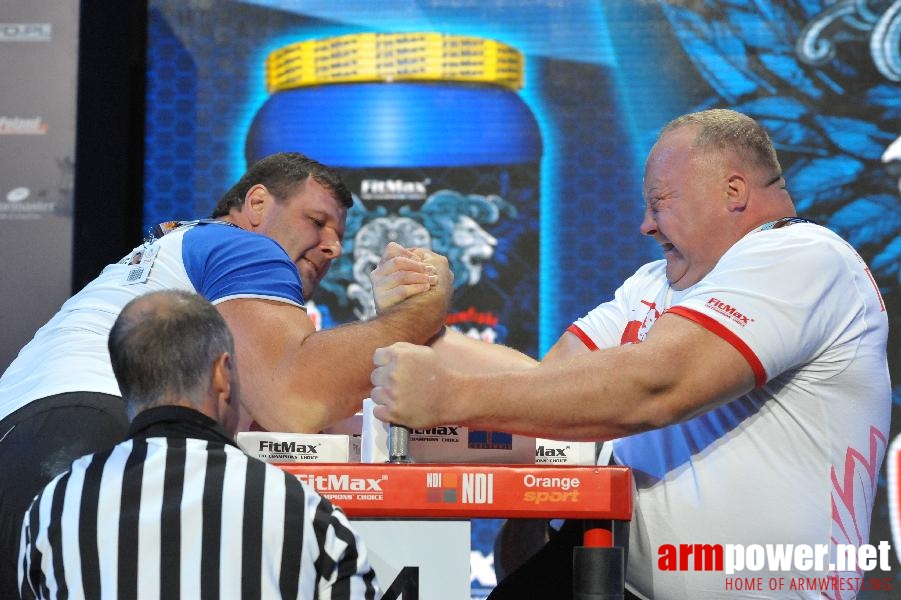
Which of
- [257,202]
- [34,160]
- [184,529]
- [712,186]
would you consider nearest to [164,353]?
[184,529]

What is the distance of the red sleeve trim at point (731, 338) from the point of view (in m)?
1.67

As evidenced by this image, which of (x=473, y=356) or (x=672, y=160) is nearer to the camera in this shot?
(x=672, y=160)

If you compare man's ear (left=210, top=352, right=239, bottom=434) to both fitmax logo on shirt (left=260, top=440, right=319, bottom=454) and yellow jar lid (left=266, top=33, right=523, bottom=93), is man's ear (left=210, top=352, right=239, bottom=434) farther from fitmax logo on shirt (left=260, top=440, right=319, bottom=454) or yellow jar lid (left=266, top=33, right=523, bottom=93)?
yellow jar lid (left=266, top=33, right=523, bottom=93)

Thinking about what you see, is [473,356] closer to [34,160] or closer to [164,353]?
[164,353]

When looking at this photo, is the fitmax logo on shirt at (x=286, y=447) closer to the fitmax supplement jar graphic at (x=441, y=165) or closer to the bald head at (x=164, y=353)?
the bald head at (x=164, y=353)

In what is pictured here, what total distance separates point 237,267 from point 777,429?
1.04m

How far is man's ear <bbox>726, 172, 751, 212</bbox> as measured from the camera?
1.97 m

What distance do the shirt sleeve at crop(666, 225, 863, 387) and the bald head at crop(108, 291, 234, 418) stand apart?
28.9 inches

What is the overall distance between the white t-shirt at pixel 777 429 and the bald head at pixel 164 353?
2.22ft

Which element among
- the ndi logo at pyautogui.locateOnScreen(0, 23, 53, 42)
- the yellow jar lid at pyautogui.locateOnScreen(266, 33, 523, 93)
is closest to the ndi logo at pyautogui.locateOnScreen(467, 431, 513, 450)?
the yellow jar lid at pyautogui.locateOnScreen(266, 33, 523, 93)

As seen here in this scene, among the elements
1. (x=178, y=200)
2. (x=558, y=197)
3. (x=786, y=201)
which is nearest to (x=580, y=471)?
(x=786, y=201)

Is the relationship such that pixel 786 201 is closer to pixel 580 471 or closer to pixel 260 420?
pixel 580 471

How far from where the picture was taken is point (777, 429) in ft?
5.82

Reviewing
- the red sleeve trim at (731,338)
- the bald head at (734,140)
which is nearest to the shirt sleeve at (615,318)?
the bald head at (734,140)
